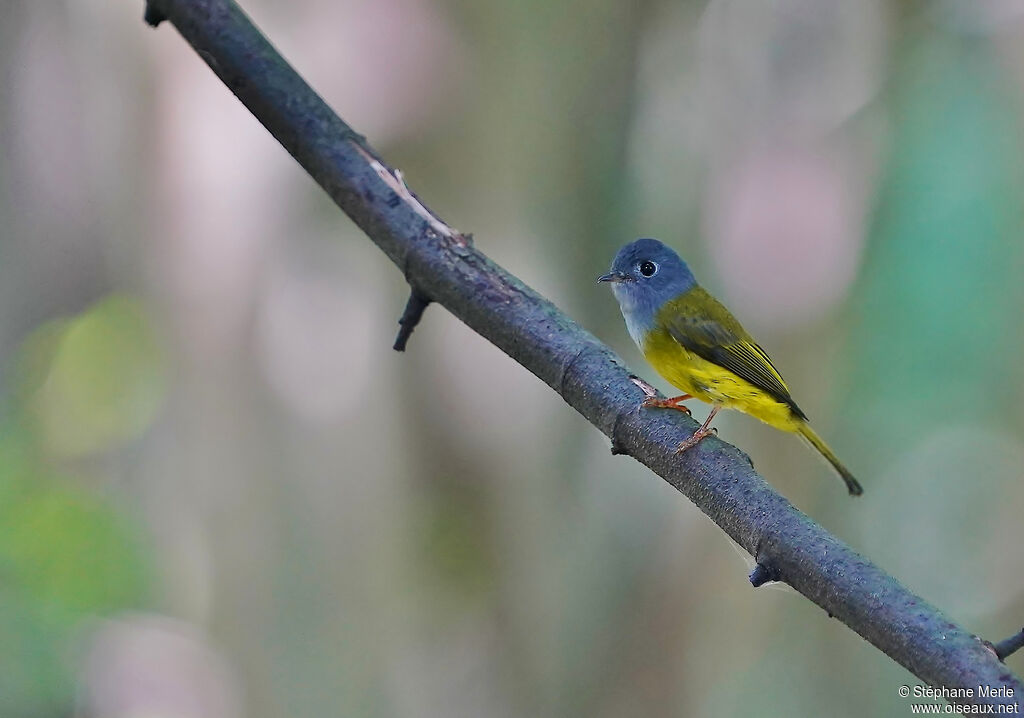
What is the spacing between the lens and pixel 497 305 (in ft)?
4.73

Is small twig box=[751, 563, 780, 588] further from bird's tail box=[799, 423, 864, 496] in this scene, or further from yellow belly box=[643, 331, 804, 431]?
bird's tail box=[799, 423, 864, 496]

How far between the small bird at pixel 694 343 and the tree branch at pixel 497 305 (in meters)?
0.62

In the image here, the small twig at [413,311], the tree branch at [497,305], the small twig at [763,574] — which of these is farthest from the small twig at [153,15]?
the small twig at [763,574]

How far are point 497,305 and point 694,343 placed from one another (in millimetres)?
838

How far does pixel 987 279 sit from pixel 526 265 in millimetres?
1955

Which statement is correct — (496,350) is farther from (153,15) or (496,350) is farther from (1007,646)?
(1007,646)

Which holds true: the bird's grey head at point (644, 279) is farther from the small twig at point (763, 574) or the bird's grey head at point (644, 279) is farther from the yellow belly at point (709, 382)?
the small twig at point (763, 574)

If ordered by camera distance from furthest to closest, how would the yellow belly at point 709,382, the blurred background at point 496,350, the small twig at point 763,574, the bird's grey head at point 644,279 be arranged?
the blurred background at point 496,350 < the bird's grey head at point 644,279 < the yellow belly at point 709,382 < the small twig at point 763,574

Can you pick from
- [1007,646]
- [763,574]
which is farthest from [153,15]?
[1007,646]

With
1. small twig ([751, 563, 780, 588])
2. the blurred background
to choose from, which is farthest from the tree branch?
the blurred background

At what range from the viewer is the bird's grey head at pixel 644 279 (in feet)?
7.42

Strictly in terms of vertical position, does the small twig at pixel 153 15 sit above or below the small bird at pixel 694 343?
below

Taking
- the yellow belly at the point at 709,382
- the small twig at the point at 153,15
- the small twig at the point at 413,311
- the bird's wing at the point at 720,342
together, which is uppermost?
the bird's wing at the point at 720,342

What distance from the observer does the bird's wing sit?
2.10 metres
